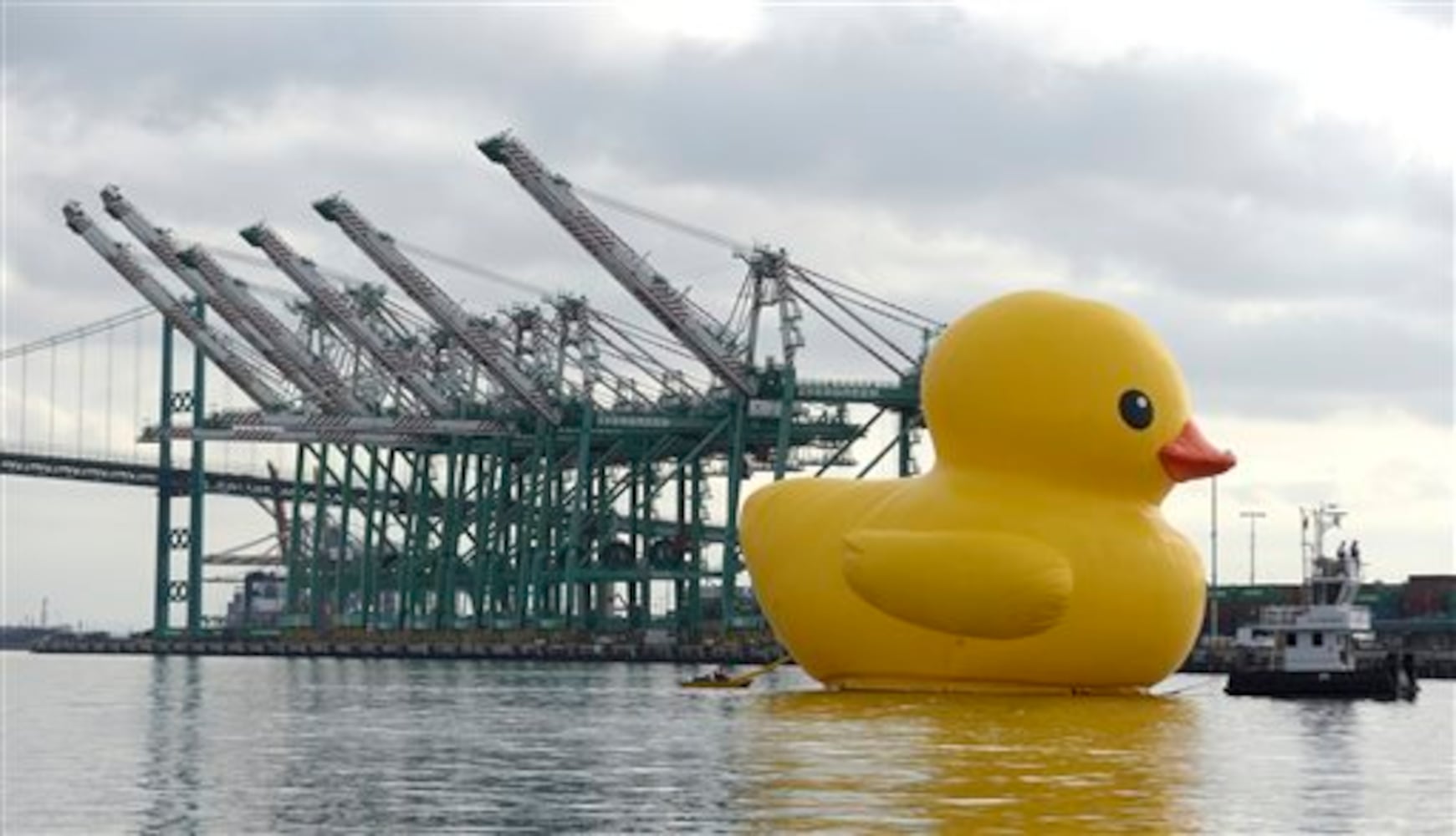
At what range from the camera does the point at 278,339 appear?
123750mm

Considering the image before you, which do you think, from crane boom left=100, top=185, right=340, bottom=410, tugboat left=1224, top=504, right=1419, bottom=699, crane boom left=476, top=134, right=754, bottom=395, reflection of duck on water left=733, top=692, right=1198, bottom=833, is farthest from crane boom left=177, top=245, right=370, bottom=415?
reflection of duck on water left=733, top=692, right=1198, bottom=833

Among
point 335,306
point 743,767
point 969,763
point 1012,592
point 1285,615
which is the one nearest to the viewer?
point 969,763

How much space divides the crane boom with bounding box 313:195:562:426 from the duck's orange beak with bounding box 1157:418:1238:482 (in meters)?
73.2

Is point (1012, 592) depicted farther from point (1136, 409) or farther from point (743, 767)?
point (743, 767)

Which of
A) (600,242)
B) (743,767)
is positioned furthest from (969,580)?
(600,242)

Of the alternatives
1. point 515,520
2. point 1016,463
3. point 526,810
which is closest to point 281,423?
point 515,520

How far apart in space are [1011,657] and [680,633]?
77.0 meters

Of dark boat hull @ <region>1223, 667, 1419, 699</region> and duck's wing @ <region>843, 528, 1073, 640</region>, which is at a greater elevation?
duck's wing @ <region>843, 528, 1073, 640</region>

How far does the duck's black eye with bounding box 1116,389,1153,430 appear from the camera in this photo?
43.2m

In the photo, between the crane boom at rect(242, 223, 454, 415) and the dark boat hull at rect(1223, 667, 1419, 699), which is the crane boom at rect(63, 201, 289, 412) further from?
the dark boat hull at rect(1223, 667, 1419, 699)

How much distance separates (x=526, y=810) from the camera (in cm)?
3238

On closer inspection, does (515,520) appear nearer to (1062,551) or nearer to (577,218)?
(577,218)

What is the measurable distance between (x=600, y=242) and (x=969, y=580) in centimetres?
6137

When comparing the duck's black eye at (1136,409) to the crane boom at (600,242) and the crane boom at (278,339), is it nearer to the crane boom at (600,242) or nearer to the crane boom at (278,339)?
the crane boom at (600,242)
